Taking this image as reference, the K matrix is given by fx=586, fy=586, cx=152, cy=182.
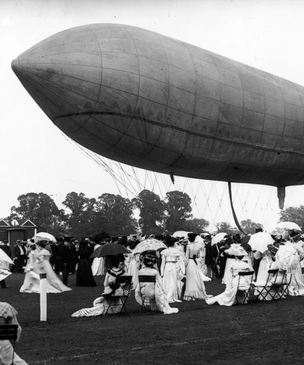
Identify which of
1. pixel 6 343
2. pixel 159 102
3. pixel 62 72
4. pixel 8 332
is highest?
pixel 62 72

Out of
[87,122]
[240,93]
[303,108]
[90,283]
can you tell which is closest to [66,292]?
[90,283]

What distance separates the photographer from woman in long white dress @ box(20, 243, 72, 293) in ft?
60.6

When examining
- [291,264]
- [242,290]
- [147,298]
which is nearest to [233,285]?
[242,290]

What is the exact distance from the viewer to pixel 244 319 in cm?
1199

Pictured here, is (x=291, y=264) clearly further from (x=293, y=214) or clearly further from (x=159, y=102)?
(x=293, y=214)

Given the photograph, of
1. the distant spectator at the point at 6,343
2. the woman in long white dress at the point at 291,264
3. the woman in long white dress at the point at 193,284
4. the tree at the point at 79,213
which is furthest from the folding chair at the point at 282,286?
the tree at the point at 79,213

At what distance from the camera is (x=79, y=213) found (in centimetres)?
8575

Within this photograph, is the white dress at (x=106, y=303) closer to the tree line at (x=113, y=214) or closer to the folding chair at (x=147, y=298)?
the folding chair at (x=147, y=298)

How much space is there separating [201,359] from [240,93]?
1362 centimetres

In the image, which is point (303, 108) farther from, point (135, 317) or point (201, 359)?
point (201, 359)

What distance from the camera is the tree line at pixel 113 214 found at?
34.8 meters

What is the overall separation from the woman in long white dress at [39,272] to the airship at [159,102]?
3.76 metres

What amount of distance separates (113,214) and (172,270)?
5701 centimetres

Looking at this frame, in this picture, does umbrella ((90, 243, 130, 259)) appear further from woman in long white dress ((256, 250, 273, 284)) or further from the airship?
woman in long white dress ((256, 250, 273, 284))
